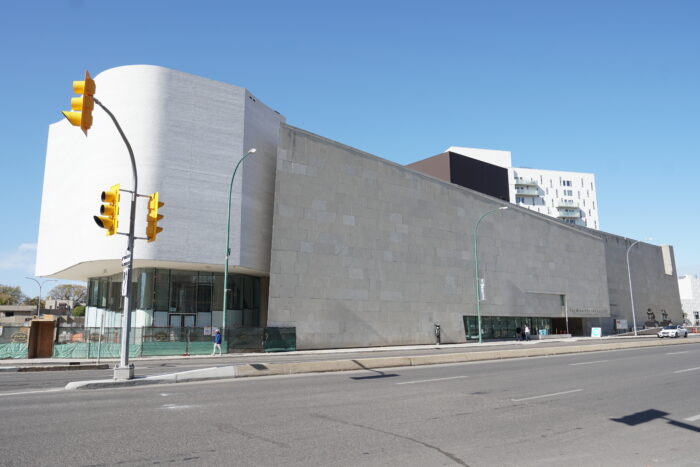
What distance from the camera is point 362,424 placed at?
8445 mm

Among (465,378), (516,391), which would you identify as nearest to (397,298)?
(465,378)

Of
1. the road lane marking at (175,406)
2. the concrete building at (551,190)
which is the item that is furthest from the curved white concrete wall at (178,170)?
the concrete building at (551,190)

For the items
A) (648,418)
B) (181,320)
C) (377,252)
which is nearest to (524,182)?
(377,252)

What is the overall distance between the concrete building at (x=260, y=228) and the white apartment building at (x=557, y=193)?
70126 millimetres

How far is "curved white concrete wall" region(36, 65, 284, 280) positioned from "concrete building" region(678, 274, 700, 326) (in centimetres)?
13821

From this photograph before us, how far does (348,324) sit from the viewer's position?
38.2m

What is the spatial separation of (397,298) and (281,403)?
3154 cm

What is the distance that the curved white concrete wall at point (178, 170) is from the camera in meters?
34.5

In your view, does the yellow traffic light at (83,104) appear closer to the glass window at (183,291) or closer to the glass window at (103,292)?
the glass window at (183,291)

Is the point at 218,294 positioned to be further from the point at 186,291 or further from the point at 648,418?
the point at 648,418

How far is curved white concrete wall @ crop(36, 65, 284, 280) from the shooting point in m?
34.5

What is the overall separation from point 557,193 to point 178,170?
10568cm

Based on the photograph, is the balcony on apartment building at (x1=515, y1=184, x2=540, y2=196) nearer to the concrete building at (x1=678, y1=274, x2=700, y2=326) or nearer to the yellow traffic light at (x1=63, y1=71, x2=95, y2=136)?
the concrete building at (x1=678, y1=274, x2=700, y2=326)

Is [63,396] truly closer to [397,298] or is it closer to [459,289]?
[397,298]
